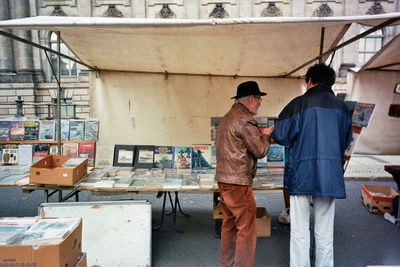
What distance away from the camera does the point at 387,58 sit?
3.33 m

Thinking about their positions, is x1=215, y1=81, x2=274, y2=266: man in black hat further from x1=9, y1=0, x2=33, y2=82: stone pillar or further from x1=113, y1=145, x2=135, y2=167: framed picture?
x1=9, y1=0, x2=33, y2=82: stone pillar

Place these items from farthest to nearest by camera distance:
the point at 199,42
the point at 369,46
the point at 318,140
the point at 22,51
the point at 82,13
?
1. the point at 82,13
2. the point at 22,51
3. the point at 369,46
4. the point at 199,42
5. the point at 318,140

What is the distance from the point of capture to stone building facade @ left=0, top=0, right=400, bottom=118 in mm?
11164

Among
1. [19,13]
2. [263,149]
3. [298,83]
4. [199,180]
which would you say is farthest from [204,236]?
[19,13]

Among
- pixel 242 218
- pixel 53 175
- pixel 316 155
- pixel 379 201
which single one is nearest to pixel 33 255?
pixel 53 175

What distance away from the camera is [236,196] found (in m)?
1.99

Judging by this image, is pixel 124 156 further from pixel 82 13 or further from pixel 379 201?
pixel 82 13

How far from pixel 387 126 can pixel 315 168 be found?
3.28 metres

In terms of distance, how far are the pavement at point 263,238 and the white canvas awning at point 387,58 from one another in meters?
2.53

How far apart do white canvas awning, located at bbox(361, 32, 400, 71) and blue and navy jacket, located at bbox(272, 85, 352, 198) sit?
67.9 inches

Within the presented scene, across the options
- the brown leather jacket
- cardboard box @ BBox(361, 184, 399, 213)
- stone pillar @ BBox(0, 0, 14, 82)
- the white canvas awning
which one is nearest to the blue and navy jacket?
the brown leather jacket

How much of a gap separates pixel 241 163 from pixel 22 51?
14.1 meters

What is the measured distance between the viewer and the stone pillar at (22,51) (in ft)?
36.8

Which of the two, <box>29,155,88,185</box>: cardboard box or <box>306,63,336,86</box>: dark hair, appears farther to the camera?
<box>29,155,88,185</box>: cardboard box
